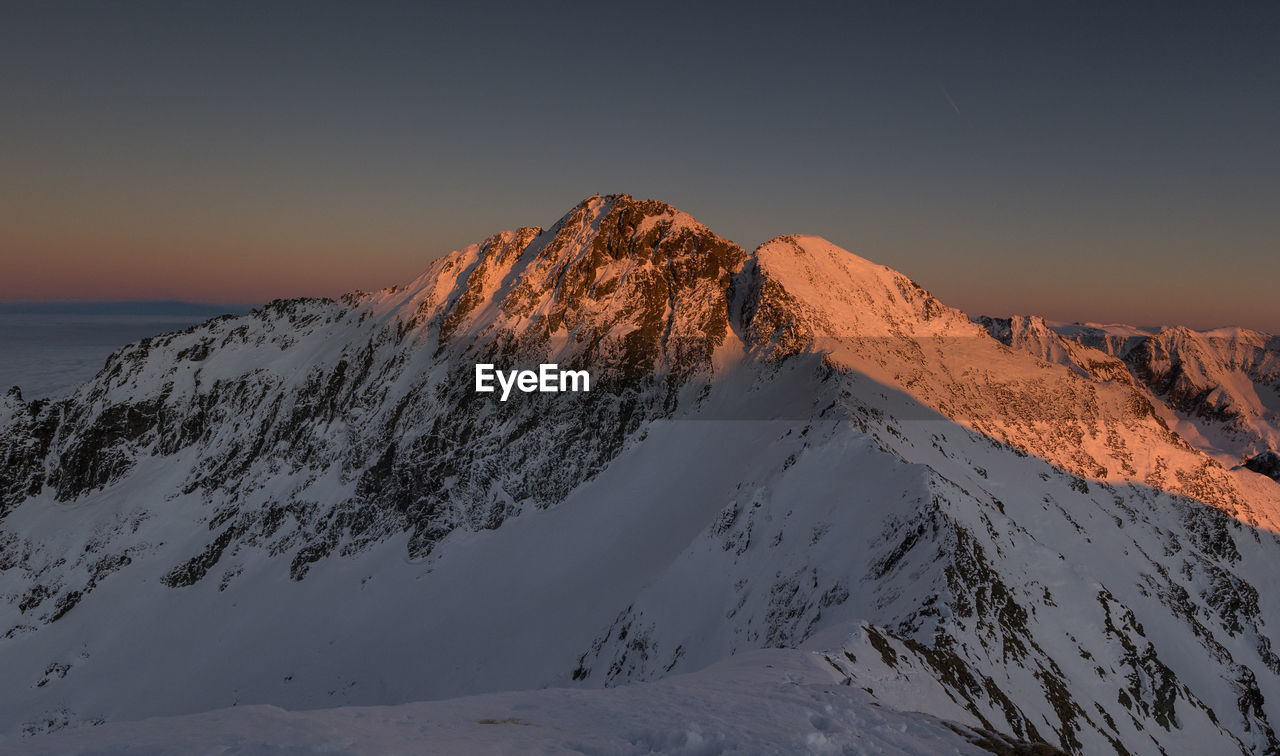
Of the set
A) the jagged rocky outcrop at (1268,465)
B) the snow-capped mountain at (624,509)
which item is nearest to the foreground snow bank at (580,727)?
the snow-capped mountain at (624,509)

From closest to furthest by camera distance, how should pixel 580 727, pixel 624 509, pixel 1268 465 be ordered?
1. pixel 580 727
2. pixel 624 509
3. pixel 1268 465

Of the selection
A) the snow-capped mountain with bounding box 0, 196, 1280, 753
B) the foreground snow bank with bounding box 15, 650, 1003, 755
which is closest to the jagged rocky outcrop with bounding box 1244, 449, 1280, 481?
the snow-capped mountain with bounding box 0, 196, 1280, 753

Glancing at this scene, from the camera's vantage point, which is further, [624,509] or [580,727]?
[624,509]

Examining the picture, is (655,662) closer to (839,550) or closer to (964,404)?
(839,550)

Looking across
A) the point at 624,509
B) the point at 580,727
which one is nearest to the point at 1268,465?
the point at 624,509

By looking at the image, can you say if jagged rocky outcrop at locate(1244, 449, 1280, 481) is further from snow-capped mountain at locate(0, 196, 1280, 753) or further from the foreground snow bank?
the foreground snow bank

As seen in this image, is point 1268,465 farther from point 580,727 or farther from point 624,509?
point 580,727

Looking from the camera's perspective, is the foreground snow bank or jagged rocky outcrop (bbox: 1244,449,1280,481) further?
Answer: jagged rocky outcrop (bbox: 1244,449,1280,481)

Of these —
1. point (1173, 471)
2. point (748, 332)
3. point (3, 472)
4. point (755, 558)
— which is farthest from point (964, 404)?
point (3, 472)
